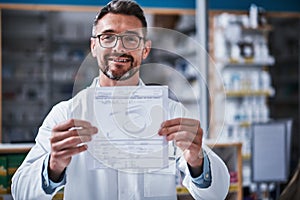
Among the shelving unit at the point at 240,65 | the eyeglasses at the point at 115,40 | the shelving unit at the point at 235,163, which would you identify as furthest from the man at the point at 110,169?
the shelving unit at the point at 240,65

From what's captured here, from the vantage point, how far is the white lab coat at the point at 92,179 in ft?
4.54

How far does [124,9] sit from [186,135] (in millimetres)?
423

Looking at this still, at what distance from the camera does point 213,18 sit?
5.64 metres

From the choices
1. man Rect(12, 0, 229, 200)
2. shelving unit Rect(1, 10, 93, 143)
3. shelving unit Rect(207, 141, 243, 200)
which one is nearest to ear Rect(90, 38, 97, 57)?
man Rect(12, 0, 229, 200)

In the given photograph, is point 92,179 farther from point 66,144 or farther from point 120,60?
point 120,60

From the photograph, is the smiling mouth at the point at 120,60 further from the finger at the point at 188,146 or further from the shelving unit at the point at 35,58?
the shelving unit at the point at 35,58

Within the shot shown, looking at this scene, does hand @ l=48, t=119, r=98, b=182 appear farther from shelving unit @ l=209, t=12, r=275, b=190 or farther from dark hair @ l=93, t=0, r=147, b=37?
shelving unit @ l=209, t=12, r=275, b=190

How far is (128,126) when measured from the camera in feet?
4.45

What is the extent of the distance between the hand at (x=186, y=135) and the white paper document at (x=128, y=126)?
2 cm

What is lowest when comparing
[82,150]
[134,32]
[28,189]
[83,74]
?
[28,189]

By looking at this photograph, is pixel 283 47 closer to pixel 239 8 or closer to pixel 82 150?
pixel 239 8

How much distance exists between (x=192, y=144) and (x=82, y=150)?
0.32 m

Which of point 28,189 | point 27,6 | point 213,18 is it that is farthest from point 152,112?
point 213,18

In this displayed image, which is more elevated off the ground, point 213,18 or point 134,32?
point 213,18
